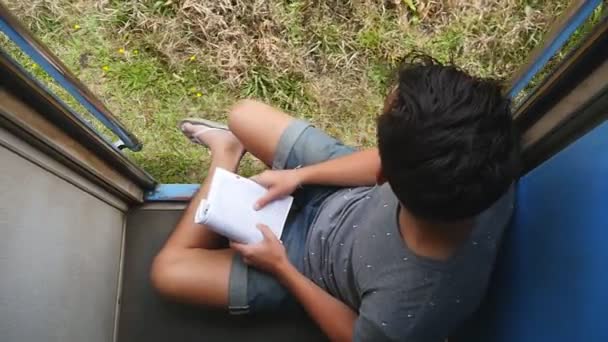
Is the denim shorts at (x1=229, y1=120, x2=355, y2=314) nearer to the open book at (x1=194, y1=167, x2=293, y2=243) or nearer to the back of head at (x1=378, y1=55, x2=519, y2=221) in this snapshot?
the open book at (x1=194, y1=167, x2=293, y2=243)

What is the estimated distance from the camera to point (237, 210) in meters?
1.16

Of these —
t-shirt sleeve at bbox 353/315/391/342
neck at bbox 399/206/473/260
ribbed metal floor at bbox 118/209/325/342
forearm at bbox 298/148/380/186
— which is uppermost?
neck at bbox 399/206/473/260

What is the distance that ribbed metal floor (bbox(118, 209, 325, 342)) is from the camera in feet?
4.08

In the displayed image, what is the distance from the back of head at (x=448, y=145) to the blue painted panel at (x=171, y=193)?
657 millimetres

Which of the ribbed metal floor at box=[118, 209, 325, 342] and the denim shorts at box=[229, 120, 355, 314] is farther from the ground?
the denim shorts at box=[229, 120, 355, 314]

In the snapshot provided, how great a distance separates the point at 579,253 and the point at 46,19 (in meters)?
1.42

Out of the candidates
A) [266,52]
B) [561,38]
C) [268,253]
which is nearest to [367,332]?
[268,253]

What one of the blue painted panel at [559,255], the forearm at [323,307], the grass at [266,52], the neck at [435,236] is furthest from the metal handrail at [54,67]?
the blue painted panel at [559,255]

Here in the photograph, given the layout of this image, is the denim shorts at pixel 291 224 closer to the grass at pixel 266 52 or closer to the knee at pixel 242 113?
the knee at pixel 242 113

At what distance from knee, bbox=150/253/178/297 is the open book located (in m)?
0.14

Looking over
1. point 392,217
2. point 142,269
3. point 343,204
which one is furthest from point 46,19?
point 392,217

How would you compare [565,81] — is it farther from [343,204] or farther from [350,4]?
[350,4]

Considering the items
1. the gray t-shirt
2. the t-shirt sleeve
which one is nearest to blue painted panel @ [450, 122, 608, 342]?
the gray t-shirt

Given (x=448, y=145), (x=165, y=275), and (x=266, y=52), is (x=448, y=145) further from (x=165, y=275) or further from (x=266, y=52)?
(x=266, y=52)
